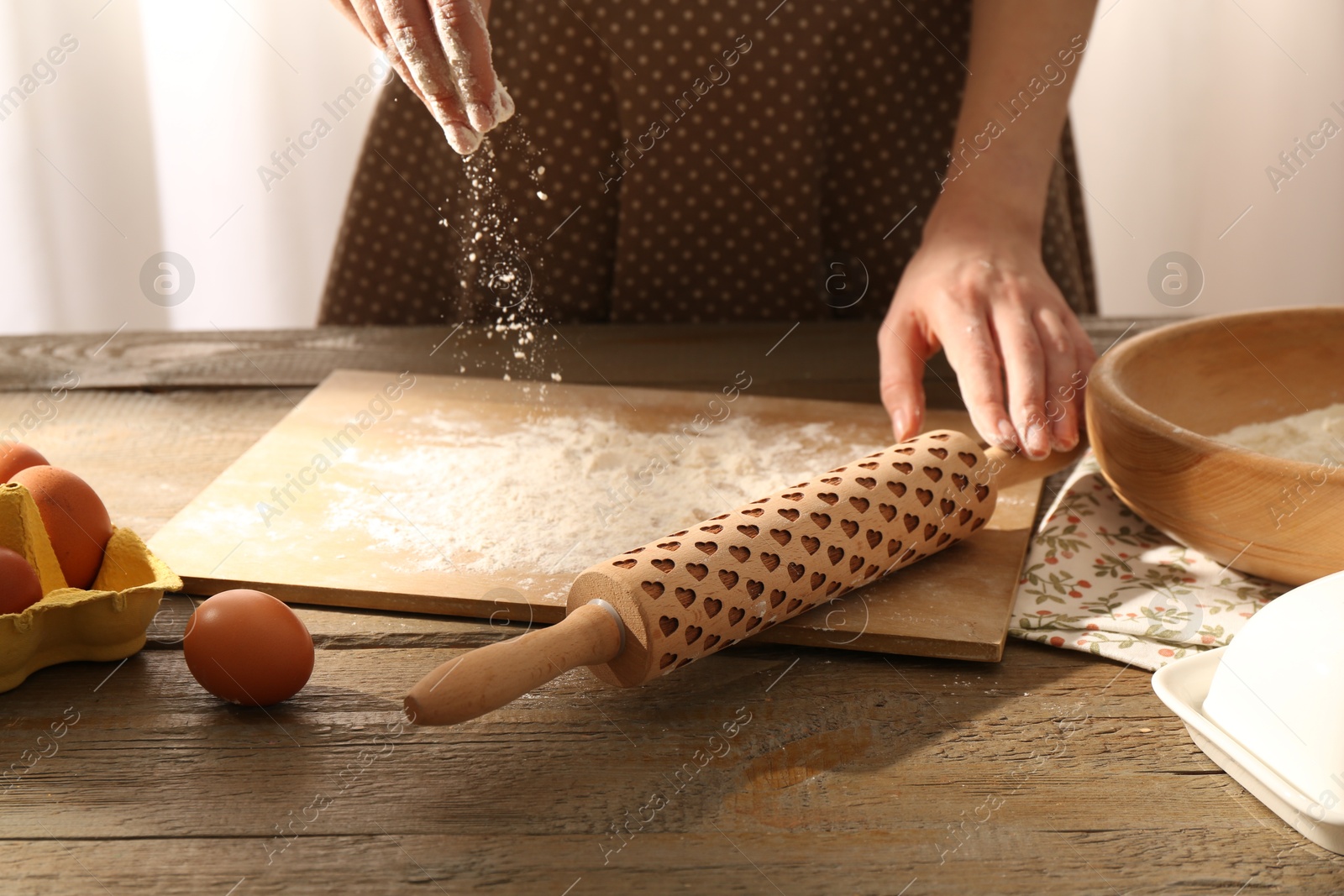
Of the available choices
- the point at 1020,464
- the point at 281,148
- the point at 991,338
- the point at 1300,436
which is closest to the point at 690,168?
the point at 991,338

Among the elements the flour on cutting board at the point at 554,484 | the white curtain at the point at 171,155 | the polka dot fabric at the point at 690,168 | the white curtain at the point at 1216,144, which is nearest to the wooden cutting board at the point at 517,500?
the flour on cutting board at the point at 554,484

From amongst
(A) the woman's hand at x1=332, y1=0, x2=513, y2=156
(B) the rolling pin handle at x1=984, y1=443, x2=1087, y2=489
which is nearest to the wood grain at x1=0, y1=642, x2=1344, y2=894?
(B) the rolling pin handle at x1=984, y1=443, x2=1087, y2=489

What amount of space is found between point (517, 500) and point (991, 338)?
19.3 inches

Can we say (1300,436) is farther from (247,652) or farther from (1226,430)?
(247,652)

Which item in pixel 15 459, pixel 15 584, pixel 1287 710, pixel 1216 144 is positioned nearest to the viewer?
pixel 1287 710

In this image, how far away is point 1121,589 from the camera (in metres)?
0.85

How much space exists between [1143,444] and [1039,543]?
0.15 metres

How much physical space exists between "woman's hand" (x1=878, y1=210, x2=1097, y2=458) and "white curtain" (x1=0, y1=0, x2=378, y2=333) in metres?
1.81

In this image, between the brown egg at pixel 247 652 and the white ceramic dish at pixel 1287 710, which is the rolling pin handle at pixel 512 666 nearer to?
the brown egg at pixel 247 652

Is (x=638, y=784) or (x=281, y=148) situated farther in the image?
(x=281, y=148)

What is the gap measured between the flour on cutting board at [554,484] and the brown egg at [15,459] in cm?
23

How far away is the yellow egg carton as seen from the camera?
717 millimetres

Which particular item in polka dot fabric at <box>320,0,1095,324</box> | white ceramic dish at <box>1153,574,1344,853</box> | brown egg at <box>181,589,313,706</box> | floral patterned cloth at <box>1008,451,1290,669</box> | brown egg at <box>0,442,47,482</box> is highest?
polka dot fabric at <box>320,0,1095,324</box>

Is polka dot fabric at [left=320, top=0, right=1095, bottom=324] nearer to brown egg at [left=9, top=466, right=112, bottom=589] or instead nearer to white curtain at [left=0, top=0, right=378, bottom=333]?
brown egg at [left=9, top=466, right=112, bottom=589]
